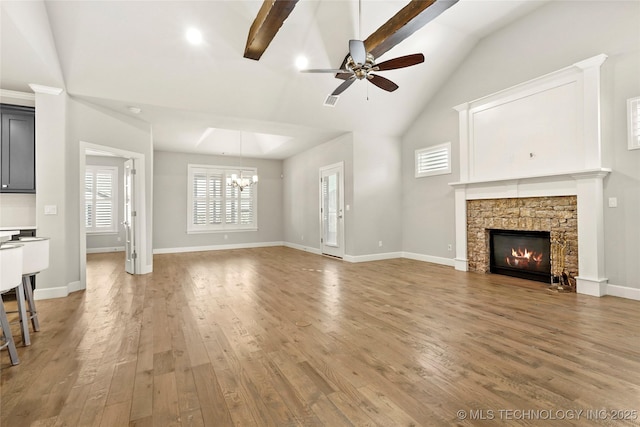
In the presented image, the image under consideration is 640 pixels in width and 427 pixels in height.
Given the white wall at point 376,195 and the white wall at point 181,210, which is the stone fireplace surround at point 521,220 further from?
the white wall at point 181,210

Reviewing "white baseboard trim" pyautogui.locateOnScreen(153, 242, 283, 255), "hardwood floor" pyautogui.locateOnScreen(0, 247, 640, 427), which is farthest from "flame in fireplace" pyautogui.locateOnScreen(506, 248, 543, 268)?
"white baseboard trim" pyautogui.locateOnScreen(153, 242, 283, 255)

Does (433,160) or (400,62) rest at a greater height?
(400,62)

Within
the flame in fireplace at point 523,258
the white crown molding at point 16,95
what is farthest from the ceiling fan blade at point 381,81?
the white crown molding at point 16,95

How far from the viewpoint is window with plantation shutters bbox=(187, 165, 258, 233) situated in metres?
9.27

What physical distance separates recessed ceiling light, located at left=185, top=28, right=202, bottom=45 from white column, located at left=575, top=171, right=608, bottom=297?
18.6 feet

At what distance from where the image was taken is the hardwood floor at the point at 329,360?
1717mm

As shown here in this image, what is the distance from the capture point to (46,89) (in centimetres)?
417

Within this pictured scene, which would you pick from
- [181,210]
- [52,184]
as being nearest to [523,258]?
[52,184]

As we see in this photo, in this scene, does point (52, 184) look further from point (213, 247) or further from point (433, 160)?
point (433, 160)

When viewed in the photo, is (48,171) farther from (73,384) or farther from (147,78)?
(73,384)

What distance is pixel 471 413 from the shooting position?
5.55 ft

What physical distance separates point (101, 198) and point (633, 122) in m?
11.5

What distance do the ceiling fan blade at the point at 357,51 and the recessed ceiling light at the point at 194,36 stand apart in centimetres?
236

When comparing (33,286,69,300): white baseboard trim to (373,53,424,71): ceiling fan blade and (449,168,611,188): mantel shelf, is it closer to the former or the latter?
(373,53,424,71): ceiling fan blade
